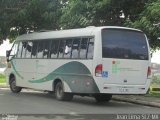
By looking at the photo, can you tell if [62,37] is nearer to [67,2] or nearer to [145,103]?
[145,103]

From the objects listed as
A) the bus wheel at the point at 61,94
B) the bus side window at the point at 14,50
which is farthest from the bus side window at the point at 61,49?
the bus side window at the point at 14,50

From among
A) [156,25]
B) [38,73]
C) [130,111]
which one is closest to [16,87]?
[38,73]

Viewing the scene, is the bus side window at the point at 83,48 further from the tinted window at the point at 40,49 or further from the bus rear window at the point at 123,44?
the tinted window at the point at 40,49

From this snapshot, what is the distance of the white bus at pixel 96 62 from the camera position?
17.8m

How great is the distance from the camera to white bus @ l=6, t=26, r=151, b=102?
17.8 m

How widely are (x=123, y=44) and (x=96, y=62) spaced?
1.39 m

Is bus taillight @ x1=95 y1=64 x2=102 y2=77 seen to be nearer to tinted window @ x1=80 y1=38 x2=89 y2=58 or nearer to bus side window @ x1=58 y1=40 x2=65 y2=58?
tinted window @ x1=80 y1=38 x2=89 y2=58

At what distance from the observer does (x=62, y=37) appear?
20.3 m

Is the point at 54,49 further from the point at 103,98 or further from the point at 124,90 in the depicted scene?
the point at 124,90

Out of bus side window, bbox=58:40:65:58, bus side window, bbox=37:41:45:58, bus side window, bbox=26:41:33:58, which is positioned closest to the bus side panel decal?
bus side window, bbox=58:40:65:58

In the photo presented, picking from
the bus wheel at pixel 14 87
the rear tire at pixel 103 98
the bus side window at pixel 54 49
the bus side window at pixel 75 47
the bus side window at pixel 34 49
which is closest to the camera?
the bus side window at pixel 75 47

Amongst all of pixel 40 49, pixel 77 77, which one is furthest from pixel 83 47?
pixel 40 49

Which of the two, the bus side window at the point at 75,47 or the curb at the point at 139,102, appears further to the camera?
the bus side window at the point at 75,47

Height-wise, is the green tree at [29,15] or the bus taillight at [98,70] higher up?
the green tree at [29,15]
